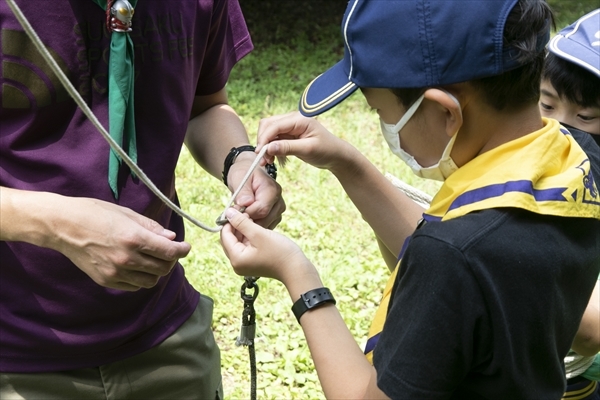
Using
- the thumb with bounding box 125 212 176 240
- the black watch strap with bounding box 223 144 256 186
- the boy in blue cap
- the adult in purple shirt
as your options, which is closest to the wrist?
the adult in purple shirt

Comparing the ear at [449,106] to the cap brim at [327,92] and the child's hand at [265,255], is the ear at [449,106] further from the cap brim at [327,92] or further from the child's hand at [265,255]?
the child's hand at [265,255]

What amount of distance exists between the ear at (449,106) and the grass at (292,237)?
7.82ft

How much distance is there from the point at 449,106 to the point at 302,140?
20.9 inches

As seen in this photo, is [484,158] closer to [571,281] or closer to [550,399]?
[571,281]

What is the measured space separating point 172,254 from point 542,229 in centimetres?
79

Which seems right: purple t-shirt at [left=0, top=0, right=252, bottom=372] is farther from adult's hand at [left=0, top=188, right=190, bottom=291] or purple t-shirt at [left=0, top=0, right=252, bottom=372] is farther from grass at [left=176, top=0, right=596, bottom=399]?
grass at [left=176, top=0, right=596, bottom=399]

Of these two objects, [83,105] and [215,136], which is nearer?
[83,105]

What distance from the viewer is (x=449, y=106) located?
4.86ft

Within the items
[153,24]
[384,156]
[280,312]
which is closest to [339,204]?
[384,156]

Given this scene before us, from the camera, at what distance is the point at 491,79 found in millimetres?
1485

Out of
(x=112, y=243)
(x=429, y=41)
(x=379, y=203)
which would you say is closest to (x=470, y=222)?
(x=429, y=41)

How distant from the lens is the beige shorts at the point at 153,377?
5.97ft

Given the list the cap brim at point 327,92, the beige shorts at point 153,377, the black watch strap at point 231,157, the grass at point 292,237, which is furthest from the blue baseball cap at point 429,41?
the grass at point 292,237

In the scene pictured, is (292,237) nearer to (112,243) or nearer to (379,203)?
(379,203)
